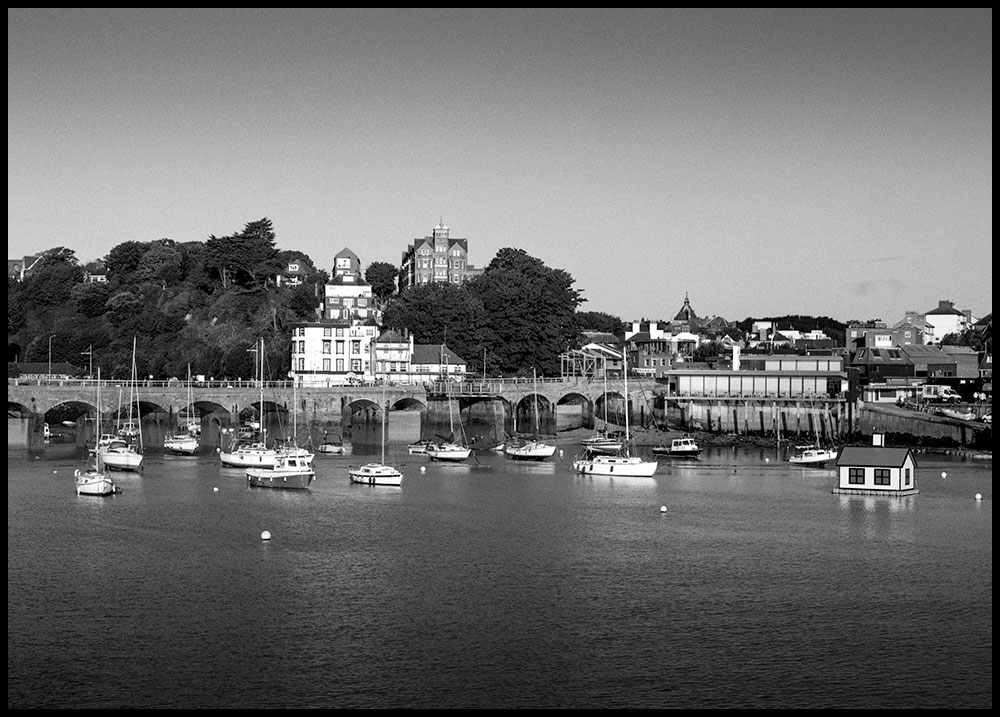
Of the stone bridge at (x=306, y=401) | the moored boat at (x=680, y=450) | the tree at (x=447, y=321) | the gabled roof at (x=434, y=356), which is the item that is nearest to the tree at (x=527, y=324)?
the tree at (x=447, y=321)

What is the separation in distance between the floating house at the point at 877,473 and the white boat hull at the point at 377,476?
19.6 m

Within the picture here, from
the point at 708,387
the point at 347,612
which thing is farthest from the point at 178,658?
the point at 708,387

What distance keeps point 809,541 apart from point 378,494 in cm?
1942

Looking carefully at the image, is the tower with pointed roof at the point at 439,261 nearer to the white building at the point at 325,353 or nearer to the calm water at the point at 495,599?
the white building at the point at 325,353

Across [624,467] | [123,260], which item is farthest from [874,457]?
[123,260]

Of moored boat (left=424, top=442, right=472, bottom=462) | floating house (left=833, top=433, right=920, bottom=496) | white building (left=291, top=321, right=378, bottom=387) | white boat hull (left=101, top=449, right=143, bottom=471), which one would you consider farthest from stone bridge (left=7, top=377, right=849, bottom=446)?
floating house (left=833, top=433, right=920, bottom=496)

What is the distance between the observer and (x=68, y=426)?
285 feet

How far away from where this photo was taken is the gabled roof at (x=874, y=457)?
52.5 metres

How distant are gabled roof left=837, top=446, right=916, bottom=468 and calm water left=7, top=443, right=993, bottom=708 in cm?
177

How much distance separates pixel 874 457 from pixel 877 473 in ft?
4.34

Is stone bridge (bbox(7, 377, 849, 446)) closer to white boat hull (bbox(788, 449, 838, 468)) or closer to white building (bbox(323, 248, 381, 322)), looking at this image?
white building (bbox(323, 248, 381, 322))

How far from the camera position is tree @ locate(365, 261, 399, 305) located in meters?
146

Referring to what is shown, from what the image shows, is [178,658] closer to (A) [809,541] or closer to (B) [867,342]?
(A) [809,541]

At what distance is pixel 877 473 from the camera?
5228 centimetres
